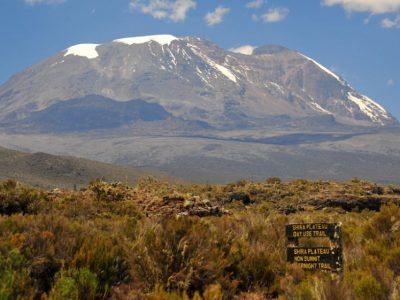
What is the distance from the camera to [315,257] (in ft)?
36.0

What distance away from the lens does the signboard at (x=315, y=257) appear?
1057 centimetres

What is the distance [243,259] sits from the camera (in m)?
10.8

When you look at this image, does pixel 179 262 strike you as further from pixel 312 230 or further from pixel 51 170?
pixel 51 170

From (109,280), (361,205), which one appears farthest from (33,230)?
(361,205)

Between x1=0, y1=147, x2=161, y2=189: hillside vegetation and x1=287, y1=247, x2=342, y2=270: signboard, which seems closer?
x1=287, y1=247, x2=342, y2=270: signboard

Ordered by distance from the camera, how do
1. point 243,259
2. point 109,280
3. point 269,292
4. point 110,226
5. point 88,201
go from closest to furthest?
1. point 109,280
2. point 269,292
3. point 243,259
4. point 110,226
5. point 88,201

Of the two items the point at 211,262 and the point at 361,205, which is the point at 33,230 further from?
the point at 361,205

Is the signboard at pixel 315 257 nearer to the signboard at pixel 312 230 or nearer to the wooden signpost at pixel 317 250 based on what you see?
the wooden signpost at pixel 317 250

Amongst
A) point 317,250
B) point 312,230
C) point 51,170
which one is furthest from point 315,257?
point 51,170

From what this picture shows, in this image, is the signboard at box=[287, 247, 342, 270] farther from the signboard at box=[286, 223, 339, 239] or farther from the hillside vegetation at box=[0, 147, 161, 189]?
the hillside vegetation at box=[0, 147, 161, 189]

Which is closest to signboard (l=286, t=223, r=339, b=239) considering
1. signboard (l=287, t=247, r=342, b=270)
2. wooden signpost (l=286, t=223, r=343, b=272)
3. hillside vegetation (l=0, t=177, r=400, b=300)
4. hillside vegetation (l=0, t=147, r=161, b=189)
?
wooden signpost (l=286, t=223, r=343, b=272)

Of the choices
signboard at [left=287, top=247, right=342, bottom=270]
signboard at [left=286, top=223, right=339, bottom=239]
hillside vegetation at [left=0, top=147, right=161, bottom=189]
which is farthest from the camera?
hillside vegetation at [left=0, top=147, right=161, bottom=189]

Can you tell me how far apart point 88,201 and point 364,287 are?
1216 cm

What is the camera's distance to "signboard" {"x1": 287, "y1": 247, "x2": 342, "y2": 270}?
34.7ft
